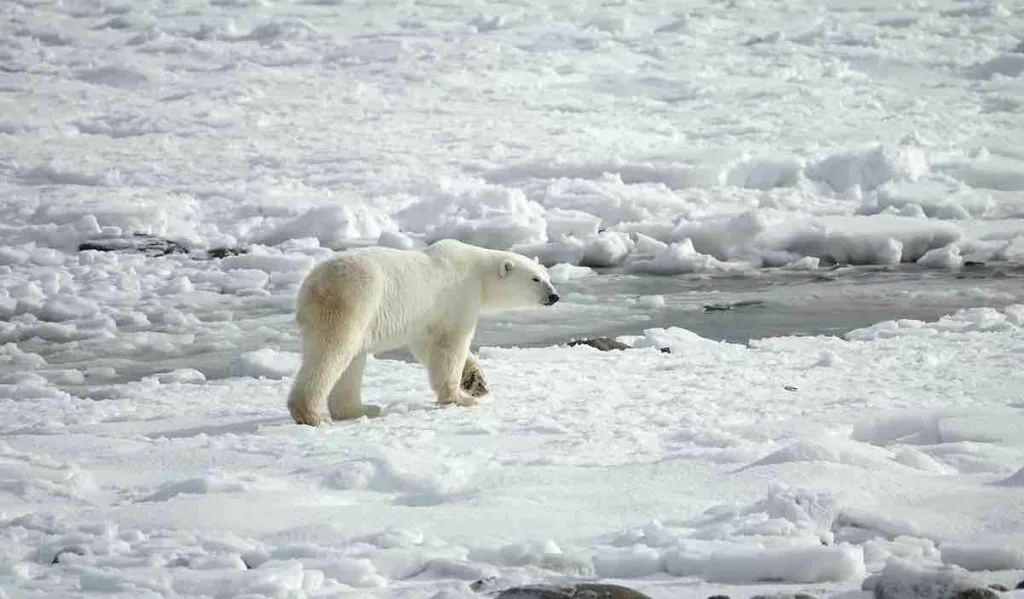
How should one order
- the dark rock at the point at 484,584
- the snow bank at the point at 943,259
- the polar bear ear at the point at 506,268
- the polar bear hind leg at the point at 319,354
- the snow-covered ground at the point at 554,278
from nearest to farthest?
the dark rock at the point at 484,584 < the snow-covered ground at the point at 554,278 < the polar bear hind leg at the point at 319,354 < the polar bear ear at the point at 506,268 < the snow bank at the point at 943,259

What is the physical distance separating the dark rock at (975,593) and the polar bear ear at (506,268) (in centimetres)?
376

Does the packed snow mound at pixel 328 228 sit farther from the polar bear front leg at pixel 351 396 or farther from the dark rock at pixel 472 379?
the polar bear front leg at pixel 351 396

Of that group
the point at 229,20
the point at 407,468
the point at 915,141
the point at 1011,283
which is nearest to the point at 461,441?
the point at 407,468

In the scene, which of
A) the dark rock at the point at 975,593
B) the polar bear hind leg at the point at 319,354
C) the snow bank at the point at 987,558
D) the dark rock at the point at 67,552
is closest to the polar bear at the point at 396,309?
the polar bear hind leg at the point at 319,354

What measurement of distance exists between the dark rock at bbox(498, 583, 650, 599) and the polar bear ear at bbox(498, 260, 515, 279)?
11.5ft

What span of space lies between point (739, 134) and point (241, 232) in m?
6.99

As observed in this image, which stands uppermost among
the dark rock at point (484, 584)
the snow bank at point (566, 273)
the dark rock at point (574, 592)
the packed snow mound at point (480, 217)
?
the dark rock at point (574, 592)

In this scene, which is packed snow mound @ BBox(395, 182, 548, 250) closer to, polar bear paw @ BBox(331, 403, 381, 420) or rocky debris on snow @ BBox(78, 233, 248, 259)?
rocky debris on snow @ BBox(78, 233, 248, 259)

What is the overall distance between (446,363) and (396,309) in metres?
0.40

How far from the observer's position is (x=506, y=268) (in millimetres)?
6082

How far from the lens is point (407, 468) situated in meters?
3.85

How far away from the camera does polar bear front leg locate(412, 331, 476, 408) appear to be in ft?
18.7

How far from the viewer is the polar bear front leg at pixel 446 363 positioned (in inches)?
224

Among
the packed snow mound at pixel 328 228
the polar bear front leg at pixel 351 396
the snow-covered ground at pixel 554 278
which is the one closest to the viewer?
the snow-covered ground at pixel 554 278
